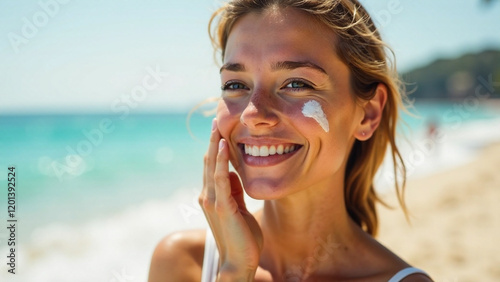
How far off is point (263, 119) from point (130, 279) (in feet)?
22.2

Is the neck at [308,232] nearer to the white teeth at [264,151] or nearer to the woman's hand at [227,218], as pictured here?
the woman's hand at [227,218]

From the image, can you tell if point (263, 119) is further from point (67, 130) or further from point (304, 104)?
point (67, 130)

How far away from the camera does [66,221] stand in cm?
1199

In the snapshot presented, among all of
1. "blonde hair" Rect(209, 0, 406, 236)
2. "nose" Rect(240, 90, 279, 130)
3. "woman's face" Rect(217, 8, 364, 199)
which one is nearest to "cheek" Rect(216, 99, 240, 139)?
"woman's face" Rect(217, 8, 364, 199)

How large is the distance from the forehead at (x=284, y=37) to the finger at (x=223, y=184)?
0.52 m

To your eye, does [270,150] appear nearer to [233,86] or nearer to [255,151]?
[255,151]

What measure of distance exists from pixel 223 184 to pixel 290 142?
44 centimetres

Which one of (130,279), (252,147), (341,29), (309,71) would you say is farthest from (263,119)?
(130,279)

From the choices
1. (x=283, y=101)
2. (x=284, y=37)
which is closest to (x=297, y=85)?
(x=283, y=101)

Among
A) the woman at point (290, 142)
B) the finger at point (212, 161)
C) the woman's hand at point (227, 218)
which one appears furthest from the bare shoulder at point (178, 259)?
the finger at point (212, 161)

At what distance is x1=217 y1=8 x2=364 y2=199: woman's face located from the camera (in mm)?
2355

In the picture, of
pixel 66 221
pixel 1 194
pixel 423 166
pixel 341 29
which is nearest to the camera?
pixel 341 29

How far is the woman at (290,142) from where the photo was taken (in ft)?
7.81

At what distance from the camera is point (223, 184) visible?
2490mm
